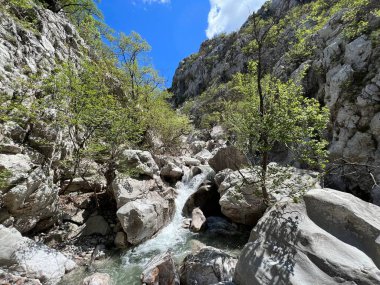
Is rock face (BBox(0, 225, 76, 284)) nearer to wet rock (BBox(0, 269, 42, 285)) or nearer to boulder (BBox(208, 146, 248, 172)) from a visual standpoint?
wet rock (BBox(0, 269, 42, 285))

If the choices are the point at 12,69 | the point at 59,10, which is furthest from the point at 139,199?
the point at 59,10

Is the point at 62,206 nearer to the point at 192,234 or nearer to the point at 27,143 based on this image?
the point at 27,143

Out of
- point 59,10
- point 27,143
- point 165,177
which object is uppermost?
point 59,10

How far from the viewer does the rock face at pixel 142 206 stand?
13539mm

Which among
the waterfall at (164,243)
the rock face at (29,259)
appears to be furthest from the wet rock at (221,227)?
the rock face at (29,259)

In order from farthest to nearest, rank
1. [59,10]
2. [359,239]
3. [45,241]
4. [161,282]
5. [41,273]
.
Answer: [59,10], [45,241], [41,273], [161,282], [359,239]

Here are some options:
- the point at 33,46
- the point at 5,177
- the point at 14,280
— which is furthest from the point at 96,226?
the point at 33,46

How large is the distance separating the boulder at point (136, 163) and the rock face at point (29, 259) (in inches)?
266

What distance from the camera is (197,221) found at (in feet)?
52.6

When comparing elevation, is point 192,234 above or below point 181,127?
below

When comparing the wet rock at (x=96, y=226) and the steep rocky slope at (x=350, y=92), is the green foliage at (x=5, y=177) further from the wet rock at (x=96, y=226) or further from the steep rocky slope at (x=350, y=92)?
the steep rocky slope at (x=350, y=92)

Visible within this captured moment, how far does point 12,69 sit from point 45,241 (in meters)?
10.4

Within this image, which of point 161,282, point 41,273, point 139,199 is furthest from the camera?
point 139,199

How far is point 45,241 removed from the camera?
1298 centimetres
